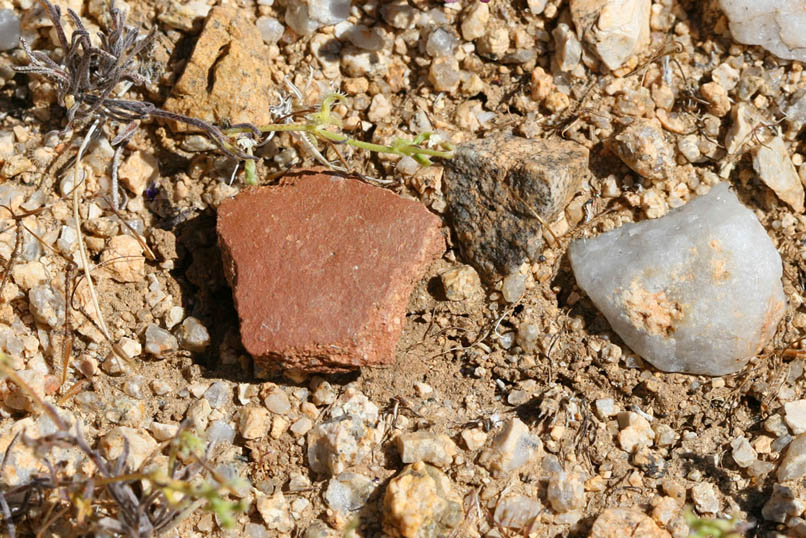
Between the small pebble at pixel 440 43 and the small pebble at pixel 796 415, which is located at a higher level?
the small pebble at pixel 440 43

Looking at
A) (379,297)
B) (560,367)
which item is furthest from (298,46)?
(560,367)

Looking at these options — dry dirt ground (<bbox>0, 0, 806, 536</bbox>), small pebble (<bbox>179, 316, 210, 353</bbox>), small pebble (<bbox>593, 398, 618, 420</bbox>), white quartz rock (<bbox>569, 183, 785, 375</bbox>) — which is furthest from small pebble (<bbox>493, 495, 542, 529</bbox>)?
small pebble (<bbox>179, 316, 210, 353</bbox>)

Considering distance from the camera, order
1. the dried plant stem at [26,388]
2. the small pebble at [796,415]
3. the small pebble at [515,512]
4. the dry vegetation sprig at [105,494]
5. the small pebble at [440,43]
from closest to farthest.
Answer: the dried plant stem at [26,388]
the dry vegetation sprig at [105,494]
the small pebble at [515,512]
the small pebble at [796,415]
the small pebble at [440,43]

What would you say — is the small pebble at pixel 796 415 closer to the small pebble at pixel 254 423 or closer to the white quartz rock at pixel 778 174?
the white quartz rock at pixel 778 174

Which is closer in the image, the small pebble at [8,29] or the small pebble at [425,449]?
the small pebble at [425,449]

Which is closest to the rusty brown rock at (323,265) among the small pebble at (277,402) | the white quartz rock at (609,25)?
the small pebble at (277,402)

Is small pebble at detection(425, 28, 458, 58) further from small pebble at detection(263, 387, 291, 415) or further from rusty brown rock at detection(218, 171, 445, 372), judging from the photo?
small pebble at detection(263, 387, 291, 415)
